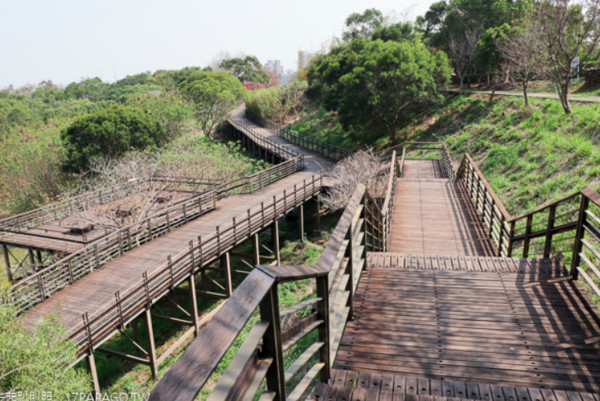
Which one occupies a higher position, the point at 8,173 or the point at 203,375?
the point at 203,375

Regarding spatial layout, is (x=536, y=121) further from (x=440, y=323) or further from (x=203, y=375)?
(x=203, y=375)

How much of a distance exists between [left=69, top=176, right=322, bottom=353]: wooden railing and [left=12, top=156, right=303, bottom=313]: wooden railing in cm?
177

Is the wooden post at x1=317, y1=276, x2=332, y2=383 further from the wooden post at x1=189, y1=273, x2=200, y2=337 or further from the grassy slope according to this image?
the grassy slope

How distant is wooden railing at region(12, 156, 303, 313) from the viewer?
33.2ft

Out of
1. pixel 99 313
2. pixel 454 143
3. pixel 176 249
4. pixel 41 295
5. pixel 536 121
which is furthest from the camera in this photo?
pixel 454 143

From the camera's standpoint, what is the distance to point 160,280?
34.4 feet

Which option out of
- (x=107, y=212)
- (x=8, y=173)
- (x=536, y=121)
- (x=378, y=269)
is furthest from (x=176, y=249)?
(x=8, y=173)

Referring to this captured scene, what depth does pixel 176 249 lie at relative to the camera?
12625mm

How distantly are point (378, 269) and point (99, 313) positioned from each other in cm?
699

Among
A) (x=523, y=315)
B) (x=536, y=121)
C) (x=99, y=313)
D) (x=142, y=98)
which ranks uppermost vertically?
(x=142, y=98)

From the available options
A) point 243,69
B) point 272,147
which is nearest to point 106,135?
point 272,147

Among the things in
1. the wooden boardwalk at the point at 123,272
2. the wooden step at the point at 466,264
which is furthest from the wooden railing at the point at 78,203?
the wooden step at the point at 466,264

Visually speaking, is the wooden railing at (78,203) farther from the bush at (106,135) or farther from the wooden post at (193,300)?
the bush at (106,135)

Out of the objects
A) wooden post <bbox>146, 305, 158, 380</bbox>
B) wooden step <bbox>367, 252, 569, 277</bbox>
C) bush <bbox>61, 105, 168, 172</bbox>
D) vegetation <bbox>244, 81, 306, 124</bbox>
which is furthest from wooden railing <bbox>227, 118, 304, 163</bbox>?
wooden step <bbox>367, 252, 569, 277</bbox>
